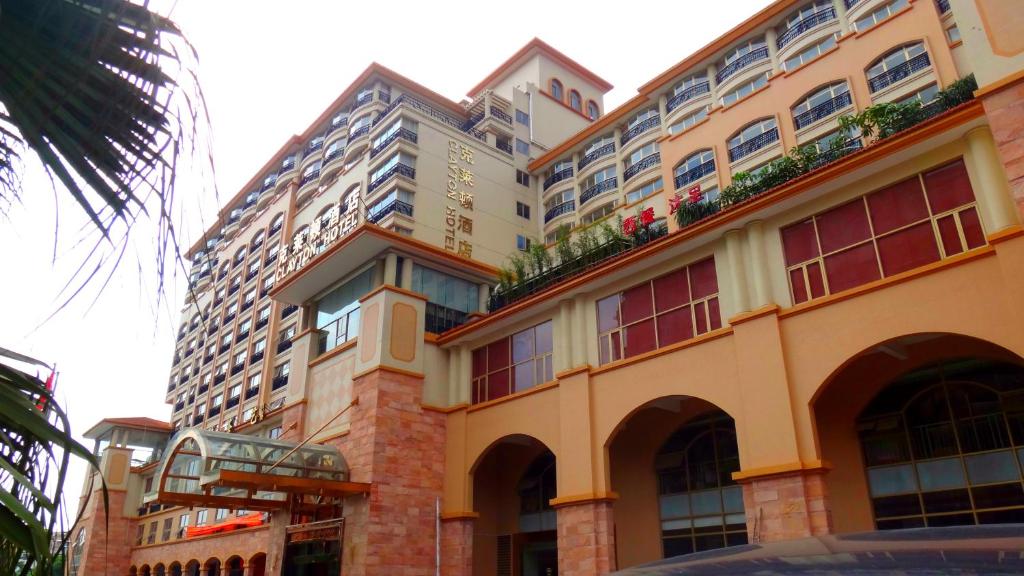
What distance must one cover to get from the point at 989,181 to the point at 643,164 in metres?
18.3

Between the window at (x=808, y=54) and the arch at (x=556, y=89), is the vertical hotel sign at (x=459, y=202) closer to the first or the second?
the arch at (x=556, y=89)

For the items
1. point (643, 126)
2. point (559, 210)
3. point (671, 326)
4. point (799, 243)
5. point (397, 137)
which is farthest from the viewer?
point (559, 210)

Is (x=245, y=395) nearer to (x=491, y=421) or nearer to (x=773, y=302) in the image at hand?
(x=491, y=421)

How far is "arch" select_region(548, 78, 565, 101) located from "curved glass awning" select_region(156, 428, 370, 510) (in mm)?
24930

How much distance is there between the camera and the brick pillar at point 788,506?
11320 millimetres

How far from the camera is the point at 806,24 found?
24750 millimetres

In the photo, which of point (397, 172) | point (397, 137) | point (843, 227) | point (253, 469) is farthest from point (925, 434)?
point (397, 137)

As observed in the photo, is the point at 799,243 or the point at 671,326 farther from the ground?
the point at 799,243

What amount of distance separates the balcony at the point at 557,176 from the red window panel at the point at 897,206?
793 inches

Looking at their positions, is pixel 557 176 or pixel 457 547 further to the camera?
pixel 557 176

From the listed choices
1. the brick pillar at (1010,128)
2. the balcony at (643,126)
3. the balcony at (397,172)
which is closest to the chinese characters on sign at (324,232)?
the balcony at (397,172)

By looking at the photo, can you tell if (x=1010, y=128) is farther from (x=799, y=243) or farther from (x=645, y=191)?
(x=645, y=191)

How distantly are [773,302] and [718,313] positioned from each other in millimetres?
1295

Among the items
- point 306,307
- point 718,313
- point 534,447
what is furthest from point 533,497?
point 306,307
